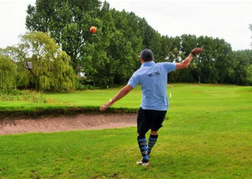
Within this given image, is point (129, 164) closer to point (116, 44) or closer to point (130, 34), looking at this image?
point (116, 44)

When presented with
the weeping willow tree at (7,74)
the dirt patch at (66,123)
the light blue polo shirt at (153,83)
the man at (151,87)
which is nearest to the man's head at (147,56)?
the man at (151,87)

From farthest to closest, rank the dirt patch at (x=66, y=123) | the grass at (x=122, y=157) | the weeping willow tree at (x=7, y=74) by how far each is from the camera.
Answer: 1. the weeping willow tree at (x=7, y=74)
2. the dirt patch at (x=66, y=123)
3. the grass at (x=122, y=157)

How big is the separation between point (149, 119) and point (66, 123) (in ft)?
33.1

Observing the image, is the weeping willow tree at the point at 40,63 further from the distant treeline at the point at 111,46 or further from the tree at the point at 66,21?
the tree at the point at 66,21

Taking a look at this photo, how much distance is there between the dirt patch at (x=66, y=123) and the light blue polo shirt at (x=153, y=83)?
9.27 m

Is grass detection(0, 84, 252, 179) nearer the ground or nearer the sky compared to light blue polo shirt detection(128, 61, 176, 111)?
nearer the ground

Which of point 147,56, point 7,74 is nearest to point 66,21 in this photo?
point 7,74

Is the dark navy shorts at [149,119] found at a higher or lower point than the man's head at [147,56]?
lower

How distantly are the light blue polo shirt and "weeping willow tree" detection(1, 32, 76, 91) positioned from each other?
3723 cm

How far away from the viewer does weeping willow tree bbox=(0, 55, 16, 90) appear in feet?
121

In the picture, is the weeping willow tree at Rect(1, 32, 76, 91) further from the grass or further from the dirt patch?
the grass

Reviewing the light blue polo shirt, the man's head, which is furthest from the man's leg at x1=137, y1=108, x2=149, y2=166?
the man's head

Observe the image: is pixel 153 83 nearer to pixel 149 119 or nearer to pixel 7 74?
pixel 149 119

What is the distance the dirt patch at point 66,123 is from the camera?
1353 centimetres
